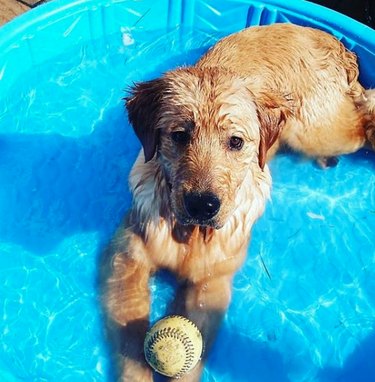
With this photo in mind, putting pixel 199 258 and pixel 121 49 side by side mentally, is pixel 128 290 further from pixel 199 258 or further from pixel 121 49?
pixel 121 49

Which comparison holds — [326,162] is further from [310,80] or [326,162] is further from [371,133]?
[310,80]

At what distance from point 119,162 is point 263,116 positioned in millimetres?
2020

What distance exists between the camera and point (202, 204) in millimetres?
3477

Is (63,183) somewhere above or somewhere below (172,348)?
below

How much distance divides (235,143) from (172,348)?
1.39m

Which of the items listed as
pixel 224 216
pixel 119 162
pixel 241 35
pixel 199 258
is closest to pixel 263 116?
pixel 224 216

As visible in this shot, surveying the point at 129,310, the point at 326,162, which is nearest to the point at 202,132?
the point at 129,310

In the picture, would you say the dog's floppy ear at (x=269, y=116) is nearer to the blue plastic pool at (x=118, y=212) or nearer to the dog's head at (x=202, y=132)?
the dog's head at (x=202, y=132)

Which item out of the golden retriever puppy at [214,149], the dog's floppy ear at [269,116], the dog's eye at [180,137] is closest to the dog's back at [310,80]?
the golden retriever puppy at [214,149]

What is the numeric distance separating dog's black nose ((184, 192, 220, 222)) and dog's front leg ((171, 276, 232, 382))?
107 centimetres

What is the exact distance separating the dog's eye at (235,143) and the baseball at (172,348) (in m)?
1.24

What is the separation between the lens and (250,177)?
4.33 metres

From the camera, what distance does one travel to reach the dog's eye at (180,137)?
366 cm

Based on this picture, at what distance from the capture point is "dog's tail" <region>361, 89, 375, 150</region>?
204 inches
